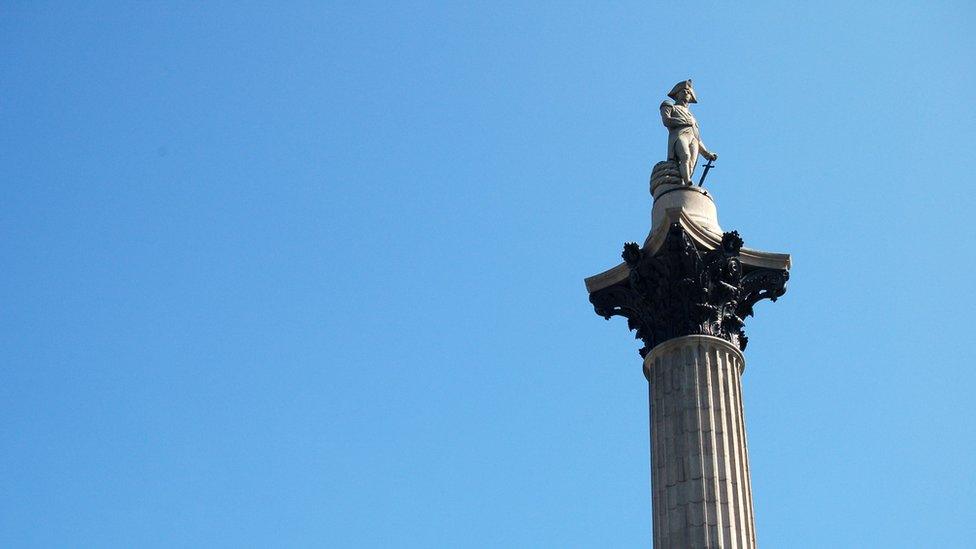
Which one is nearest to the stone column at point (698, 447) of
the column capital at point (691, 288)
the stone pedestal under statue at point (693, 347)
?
the stone pedestal under statue at point (693, 347)

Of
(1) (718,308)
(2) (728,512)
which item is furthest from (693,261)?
(2) (728,512)

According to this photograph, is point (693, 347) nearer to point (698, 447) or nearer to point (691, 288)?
point (691, 288)

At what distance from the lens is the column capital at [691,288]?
24.8m

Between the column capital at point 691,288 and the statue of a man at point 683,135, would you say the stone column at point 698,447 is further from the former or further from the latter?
the statue of a man at point 683,135

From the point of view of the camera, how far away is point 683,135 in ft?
91.9

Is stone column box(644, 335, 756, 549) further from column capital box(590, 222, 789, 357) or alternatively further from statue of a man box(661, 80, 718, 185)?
statue of a man box(661, 80, 718, 185)

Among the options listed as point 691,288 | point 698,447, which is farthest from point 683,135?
point 698,447

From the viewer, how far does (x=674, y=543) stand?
874 inches

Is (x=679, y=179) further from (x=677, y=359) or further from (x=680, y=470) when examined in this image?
(x=680, y=470)

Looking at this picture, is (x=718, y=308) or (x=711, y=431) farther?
(x=718, y=308)

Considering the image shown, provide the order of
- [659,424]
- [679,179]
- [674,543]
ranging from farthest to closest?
[679,179]
[659,424]
[674,543]

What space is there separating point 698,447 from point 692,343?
2.02 meters

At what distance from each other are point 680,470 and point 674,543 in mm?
1220

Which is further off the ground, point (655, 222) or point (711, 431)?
point (655, 222)
